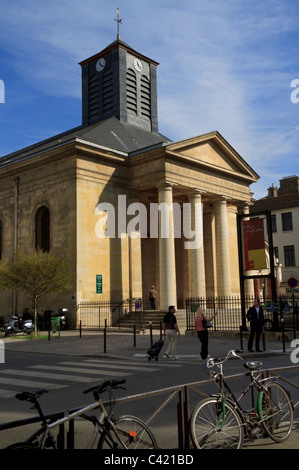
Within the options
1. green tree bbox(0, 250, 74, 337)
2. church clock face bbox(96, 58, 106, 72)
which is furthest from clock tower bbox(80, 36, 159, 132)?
green tree bbox(0, 250, 74, 337)

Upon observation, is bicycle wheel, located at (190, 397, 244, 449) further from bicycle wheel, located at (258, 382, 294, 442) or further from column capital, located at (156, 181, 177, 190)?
column capital, located at (156, 181, 177, 190)

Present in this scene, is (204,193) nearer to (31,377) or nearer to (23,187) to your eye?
(23,187)

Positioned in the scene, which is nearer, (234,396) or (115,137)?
(234,396)

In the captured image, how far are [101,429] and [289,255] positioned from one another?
51731 mm

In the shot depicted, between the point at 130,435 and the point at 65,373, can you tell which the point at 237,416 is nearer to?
the point at 130,435

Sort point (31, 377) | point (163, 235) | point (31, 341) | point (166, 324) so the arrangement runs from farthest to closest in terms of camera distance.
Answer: point (163, 235) → point (31, 341) → point (166, 324) → point (31, 377)

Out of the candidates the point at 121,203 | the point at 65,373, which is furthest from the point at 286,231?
the point at 65,373

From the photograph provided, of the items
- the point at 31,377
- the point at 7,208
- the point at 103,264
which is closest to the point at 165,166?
the point at 103,264

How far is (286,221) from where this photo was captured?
53.3 meters

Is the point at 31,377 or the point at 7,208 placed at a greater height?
the point at 7,208

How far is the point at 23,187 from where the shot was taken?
102 feet

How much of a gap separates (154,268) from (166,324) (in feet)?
65.6

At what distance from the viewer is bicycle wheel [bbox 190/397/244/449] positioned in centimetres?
468

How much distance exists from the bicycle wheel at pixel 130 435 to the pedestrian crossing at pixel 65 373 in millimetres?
5447
